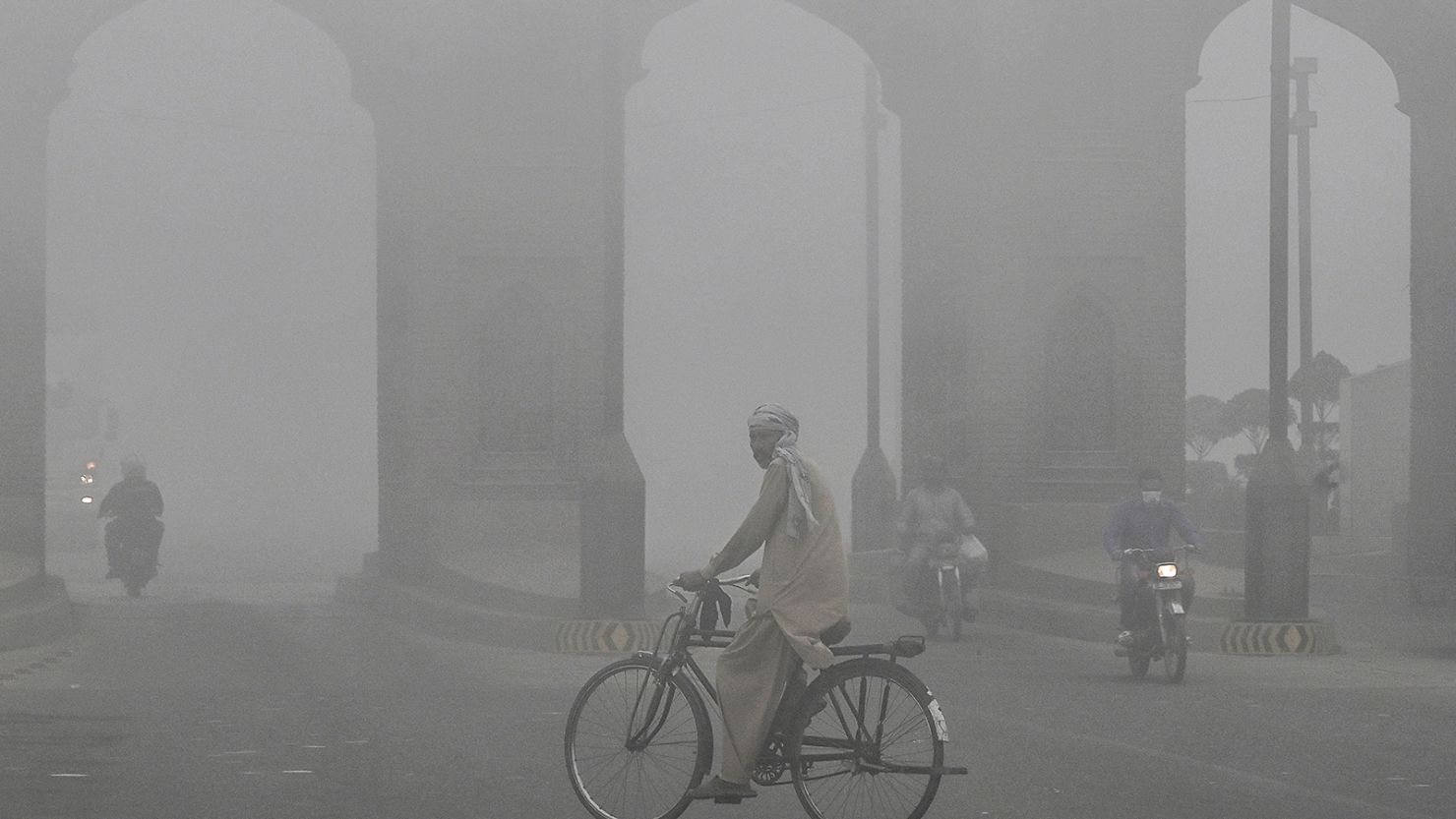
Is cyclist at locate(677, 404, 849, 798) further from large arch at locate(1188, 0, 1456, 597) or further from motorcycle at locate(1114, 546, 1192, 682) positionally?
large arch at locate(1188, 0, 1456, 597)

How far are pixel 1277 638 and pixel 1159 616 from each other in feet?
9.74

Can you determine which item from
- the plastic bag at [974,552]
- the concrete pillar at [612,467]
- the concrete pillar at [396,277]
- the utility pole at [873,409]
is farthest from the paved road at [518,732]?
the utility pole at [873,409]

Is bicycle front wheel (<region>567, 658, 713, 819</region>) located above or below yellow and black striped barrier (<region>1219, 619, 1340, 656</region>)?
above

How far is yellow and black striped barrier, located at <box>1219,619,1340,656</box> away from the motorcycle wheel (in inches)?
110

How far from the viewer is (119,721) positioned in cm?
1180

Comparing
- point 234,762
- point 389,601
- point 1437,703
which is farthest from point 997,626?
point 234,762

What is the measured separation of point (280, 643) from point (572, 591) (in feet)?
9.37

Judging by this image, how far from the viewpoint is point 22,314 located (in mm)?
22250

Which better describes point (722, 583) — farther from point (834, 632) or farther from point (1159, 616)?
point (1159, 616)

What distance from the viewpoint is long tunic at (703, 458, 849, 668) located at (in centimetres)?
770

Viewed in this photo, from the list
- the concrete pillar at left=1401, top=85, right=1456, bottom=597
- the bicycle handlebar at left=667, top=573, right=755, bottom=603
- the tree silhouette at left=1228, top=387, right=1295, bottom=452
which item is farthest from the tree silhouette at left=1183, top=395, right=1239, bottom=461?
the bicycle handlebar at left=667, top=573, right=755, bottom=603

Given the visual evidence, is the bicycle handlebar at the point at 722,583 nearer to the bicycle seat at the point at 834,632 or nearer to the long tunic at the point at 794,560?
the long tunic at the point at 794,560

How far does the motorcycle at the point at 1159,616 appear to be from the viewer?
14.8 meters

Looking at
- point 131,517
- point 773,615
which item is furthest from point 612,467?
point 773,615
